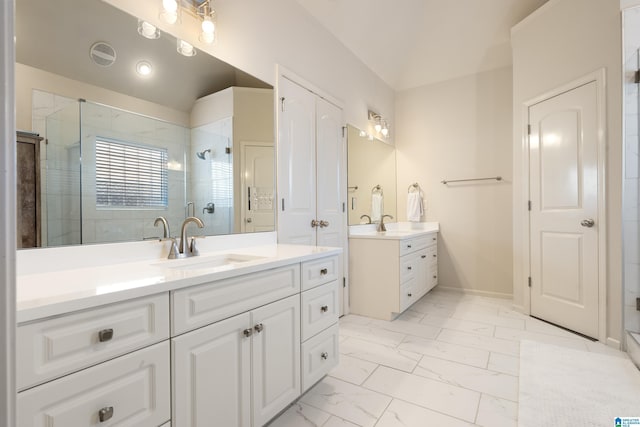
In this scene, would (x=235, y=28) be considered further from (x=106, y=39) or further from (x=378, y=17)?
(x=378, y=17)

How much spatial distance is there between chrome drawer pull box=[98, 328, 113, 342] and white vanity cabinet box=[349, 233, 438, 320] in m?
2.30

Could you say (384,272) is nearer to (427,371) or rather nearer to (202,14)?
(427,371)

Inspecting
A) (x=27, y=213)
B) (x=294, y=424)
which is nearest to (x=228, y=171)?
(x=27, y=213)

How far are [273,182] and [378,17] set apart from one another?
6.86 ft

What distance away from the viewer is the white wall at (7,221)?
0.38m

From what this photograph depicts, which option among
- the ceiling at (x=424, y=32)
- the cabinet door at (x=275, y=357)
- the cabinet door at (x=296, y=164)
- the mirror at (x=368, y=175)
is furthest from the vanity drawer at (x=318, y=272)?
the ceiling at (x=424, y=32)

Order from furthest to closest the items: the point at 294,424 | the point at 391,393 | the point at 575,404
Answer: the point at 391,393
the point at 575,404
the point at 294,424

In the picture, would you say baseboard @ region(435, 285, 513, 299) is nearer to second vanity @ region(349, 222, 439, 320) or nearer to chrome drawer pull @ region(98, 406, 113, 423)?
second vanity @ region(349, 222, 439, 320)

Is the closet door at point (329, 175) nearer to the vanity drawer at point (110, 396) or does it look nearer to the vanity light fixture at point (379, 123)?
the vanity light fixture at point (379, 123)

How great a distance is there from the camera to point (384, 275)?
9.25 ft

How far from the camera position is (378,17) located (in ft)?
9.80

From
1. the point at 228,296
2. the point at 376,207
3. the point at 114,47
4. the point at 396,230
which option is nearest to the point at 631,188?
the point at 376,207

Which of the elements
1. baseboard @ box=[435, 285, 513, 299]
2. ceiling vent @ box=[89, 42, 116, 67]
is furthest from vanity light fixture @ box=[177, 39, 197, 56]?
baseboard @ box=[435, 285, 513, 299]

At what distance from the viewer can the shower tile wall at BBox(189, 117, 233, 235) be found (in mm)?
1665
